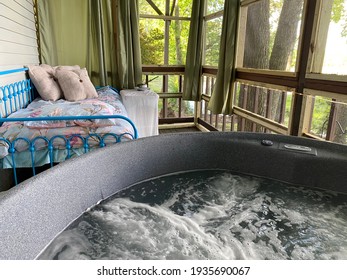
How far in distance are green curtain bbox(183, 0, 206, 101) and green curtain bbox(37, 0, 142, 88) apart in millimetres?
742

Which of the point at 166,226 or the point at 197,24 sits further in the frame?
the point at 197,24

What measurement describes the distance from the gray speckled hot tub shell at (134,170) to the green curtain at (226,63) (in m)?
1.50

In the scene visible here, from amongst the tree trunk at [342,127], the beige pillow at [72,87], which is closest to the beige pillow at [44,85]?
the beige pillow at [72,87]

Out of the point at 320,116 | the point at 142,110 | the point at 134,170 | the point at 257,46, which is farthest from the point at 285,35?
the point at 134,170

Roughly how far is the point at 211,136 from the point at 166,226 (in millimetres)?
764

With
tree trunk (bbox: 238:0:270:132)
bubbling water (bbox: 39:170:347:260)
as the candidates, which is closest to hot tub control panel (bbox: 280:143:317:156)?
bubbling water (bbox: 39:170:347:260)

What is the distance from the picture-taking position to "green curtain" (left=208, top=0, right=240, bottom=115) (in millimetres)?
2957

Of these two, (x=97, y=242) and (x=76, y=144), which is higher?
(x=76, y=144)

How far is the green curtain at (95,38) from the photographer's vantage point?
3.45 meters

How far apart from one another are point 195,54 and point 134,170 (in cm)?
282
